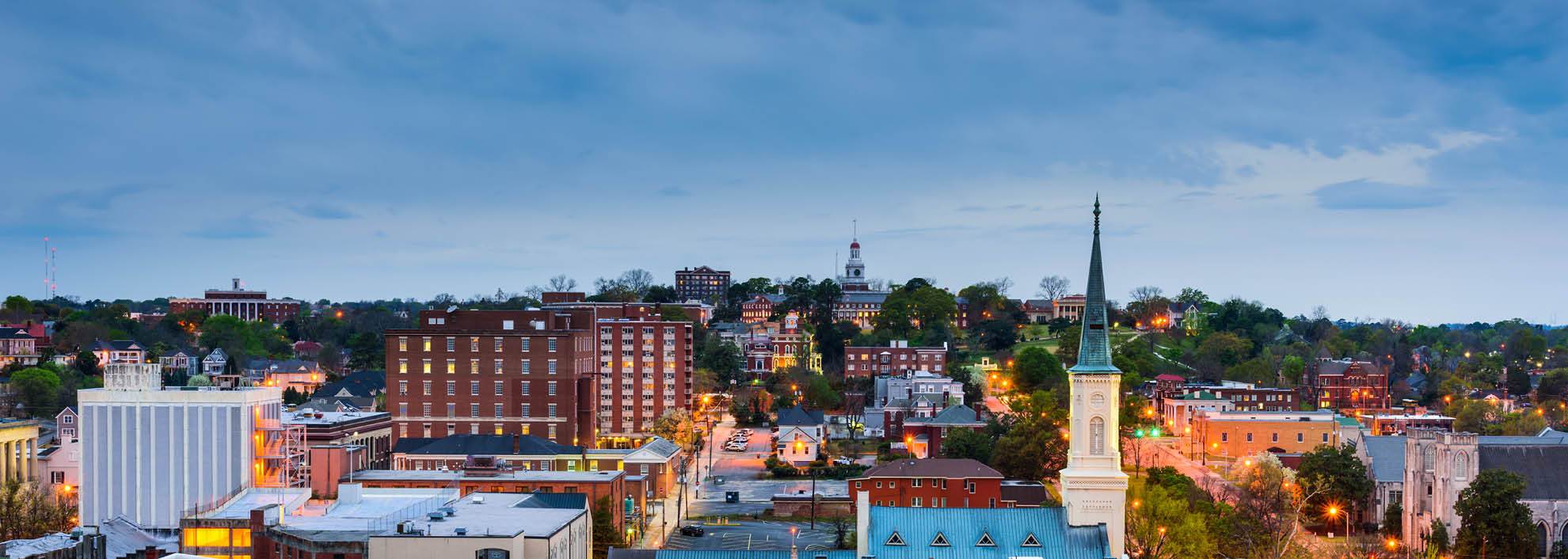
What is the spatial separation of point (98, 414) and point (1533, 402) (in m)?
149

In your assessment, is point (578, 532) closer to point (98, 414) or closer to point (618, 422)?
point (98, 414)

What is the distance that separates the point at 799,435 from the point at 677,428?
11.6 meters

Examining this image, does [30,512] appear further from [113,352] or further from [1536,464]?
[113,352]

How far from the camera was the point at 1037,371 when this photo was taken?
155625 mm

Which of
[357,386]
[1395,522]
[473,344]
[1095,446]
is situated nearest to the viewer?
[1095,446]

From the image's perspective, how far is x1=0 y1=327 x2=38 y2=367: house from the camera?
185 m

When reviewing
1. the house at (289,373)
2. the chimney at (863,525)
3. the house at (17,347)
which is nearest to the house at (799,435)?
the chimney at (863,525)

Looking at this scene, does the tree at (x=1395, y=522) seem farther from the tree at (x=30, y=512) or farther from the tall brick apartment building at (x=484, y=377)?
the tree at (x=30, y=512)

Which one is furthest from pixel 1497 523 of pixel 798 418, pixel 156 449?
pixel 798 418

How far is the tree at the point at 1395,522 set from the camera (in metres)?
82.5

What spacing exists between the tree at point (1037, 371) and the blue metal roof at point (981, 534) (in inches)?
3997

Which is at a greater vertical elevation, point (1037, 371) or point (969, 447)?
point (1037, 371)

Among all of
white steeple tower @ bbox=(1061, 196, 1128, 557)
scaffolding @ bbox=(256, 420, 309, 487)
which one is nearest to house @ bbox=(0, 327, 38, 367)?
scaffolding @ bbox=(256, 420, 309, 487)

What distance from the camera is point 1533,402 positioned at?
161m
